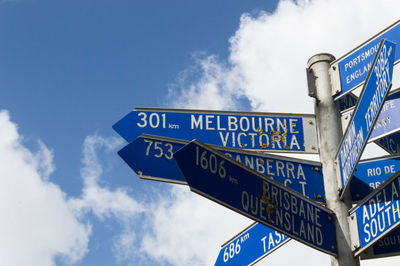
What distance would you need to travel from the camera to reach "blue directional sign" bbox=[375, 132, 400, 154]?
4.96m

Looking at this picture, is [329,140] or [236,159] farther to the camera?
[329,140]

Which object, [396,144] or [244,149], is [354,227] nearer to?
[244,149]

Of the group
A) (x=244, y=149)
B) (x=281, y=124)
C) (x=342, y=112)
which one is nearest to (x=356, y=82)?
(x=342, y=112)

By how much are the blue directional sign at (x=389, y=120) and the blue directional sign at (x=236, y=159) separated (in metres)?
0.64

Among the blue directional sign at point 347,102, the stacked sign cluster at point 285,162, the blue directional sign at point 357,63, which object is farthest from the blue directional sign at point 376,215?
the blue directional sign at point 347,102

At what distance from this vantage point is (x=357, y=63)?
4.57 m

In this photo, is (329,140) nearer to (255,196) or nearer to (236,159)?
(236,159)

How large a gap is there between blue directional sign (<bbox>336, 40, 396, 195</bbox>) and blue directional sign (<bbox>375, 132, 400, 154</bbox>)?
1181mm

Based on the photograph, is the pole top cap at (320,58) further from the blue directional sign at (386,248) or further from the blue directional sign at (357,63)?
the blue directional sign at (386,248)

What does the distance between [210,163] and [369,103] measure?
117 centimetres

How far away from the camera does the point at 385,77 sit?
11.0 ft

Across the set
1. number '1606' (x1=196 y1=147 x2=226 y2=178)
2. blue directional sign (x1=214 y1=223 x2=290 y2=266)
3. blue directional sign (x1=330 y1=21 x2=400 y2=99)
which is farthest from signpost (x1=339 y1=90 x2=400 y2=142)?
number '1606' (x1=196 y1=147 x2=226 y2=178)

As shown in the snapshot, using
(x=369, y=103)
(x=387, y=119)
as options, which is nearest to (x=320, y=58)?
(x=387, y=119)

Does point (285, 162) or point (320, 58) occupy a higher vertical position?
point (320, 58)
